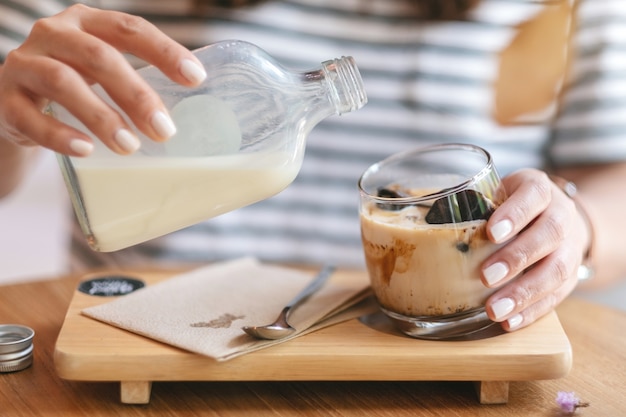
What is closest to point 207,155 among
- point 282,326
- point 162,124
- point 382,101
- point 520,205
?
point 162,124

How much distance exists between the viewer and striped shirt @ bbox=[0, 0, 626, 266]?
4.16 feet

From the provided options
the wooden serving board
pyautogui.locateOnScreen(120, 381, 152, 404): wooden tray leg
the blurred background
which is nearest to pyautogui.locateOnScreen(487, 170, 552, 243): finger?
the wooden serving board

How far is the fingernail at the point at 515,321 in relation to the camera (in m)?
0.76

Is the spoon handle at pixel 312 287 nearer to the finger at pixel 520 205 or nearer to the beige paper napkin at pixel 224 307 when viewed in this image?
the beige paper napkin at pixel 224 307

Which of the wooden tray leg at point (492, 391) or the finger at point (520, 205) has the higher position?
the finger at point (520, 205)

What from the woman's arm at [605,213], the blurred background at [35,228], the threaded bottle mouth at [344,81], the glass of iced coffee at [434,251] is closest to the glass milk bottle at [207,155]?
the threaded bottle mouth at [344,81]

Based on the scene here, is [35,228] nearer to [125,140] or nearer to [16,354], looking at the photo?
[16,354]

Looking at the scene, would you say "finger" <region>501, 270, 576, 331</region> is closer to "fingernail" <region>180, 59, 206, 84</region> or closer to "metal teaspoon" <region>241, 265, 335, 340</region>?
"metal teaspoon" <region>241, 265, 335, 340</region>

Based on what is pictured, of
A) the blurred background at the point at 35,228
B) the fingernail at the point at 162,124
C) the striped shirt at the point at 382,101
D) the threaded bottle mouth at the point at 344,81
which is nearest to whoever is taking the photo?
the fingernail at the point at 162,124

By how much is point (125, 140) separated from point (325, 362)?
255 mm

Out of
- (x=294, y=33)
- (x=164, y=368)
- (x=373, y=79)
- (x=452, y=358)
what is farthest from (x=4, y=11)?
(x=452, y=358)

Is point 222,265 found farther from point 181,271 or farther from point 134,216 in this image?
point 134,216

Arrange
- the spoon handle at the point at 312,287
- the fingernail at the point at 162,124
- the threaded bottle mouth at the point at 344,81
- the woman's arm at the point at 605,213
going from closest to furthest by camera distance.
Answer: the fingernail at the point at 162,124 → the threaded bottle mouth at the point at 344,81 → the spoon handle at the point at 312,287 → the woman's arm at the point at 605,213

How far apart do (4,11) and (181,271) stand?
1.54ft
